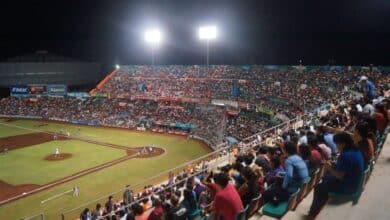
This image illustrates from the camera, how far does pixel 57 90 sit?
5816 centimetres

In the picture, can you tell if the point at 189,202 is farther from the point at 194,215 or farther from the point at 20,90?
the point at 20,90

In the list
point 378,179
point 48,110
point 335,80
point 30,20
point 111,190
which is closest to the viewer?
point 378,179

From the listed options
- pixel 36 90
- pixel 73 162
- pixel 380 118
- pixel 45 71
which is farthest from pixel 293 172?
pixel 45 71

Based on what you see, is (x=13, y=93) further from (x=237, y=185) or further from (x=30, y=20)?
(x=237, y=185)

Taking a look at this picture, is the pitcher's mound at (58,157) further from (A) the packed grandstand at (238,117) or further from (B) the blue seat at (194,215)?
(B) the blue seat at (194,215)

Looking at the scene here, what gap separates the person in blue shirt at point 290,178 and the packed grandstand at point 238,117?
19mm

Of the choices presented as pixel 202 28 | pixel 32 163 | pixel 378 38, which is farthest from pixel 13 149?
pixel 378 38

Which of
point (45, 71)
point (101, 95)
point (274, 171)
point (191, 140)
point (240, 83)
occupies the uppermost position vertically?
point (45, 71)

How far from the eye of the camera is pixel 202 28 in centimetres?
4541

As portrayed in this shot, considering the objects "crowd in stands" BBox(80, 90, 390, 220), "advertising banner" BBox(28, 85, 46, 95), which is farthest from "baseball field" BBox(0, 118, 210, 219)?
"advertising banner" BBox(28, 85, 46, 95)

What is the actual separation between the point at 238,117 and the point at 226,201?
32.5 meters

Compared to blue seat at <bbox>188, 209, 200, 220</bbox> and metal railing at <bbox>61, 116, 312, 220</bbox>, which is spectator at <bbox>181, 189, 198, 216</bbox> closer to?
blue seat at <bbox>188, 209, 200, 220</bbox>

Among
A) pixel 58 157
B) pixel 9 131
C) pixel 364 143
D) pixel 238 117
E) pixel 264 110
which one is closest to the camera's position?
pixel 364 143

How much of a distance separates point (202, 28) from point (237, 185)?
41.2 metres
